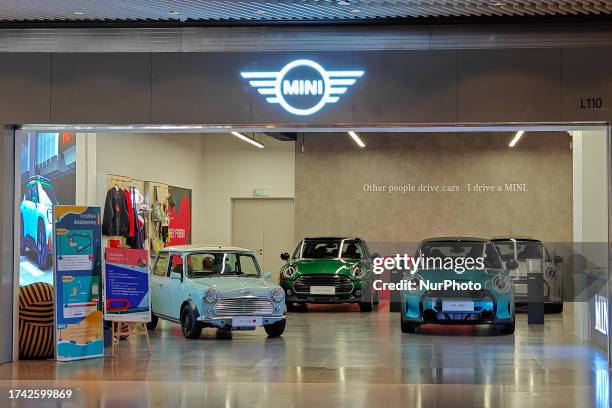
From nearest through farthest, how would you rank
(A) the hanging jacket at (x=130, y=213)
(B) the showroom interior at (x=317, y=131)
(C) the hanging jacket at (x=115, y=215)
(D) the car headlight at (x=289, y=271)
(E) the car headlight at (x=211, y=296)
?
1. (B) the showroom interior at (x=317, y=131)
2. (E) the car headlight at (x=211, y=296)
3. (C) the hanging jacket at (x=115, y=215)
4. (A) the hanging jacket at (x=130, y=213)
5. (D) the car headlight at (x=289, y=271)

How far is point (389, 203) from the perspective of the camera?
21125mm

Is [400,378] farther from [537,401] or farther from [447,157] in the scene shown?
[447,157]

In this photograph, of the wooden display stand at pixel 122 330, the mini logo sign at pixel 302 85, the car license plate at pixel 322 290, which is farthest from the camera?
the car license plate at pixel 322 290

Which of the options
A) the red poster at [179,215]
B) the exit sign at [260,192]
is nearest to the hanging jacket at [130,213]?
the red poster at [179,215]

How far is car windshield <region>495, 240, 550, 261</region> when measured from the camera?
17.4 metres

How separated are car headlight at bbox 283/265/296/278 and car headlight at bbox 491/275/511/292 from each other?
427cm

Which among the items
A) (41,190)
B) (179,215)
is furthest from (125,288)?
(179,215)

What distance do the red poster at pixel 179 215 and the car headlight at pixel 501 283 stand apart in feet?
24.3

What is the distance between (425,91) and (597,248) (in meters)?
3.65

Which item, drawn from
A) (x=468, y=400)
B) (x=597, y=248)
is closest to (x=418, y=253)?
(x=597, y=248)

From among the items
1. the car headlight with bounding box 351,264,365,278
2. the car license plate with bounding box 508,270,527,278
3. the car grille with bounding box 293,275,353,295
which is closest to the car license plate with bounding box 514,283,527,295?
the car license plate with bounding box 508,270,527,278

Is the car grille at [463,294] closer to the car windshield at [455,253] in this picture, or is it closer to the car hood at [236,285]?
the car windshield at [455,253]

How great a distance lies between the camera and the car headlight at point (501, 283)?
13.3m

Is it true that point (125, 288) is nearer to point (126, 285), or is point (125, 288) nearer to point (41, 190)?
point (126, 285)
